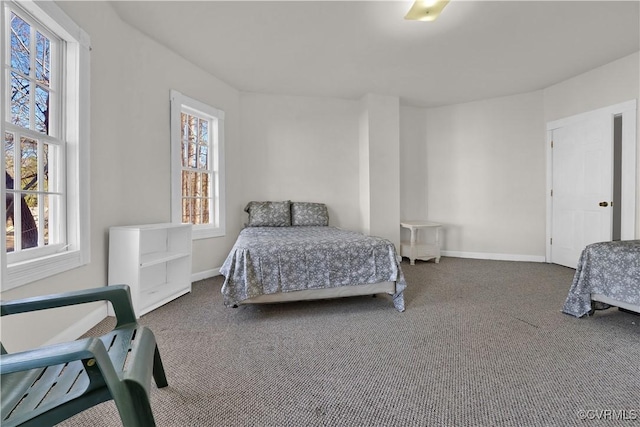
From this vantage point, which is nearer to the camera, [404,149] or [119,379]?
[119,379]

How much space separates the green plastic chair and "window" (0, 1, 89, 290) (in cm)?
84

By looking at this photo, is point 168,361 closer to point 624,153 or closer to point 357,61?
point 357,61

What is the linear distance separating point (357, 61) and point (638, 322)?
3486mm

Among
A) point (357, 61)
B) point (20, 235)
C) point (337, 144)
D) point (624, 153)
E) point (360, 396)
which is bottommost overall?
point (360, 396)

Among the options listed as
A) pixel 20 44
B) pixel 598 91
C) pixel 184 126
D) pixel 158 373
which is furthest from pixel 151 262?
pixel 598 91

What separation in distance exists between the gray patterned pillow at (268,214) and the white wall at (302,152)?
30cm

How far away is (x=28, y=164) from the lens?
5.98 feet

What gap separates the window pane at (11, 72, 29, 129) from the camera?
1.70 m

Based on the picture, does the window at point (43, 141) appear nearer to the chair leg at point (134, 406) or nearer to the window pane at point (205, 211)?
the chair leg at point (134, 406)

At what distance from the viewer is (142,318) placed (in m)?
2.37

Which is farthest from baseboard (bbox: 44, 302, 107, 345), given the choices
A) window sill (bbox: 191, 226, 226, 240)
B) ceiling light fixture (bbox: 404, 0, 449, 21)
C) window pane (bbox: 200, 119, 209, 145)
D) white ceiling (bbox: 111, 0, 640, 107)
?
ceiling light fixture (bbox: 404, 0, 449, 21)

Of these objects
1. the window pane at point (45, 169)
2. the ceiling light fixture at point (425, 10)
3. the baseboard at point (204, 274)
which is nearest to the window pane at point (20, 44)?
the window pane at point (45, 169)

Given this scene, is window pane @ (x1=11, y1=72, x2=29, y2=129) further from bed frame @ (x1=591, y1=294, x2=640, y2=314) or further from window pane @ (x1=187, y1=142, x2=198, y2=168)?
bed frame @ (x1=591, y1=294, x2=640, y2=314)

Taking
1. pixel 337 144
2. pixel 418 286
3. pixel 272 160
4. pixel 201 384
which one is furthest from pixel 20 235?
pixel 337 144
